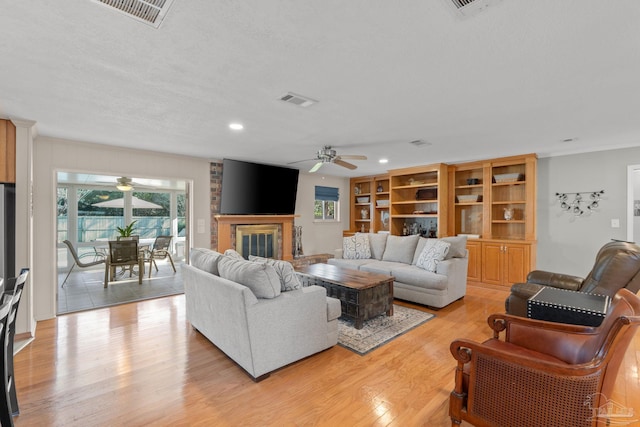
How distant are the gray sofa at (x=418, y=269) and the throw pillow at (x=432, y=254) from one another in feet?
0.14

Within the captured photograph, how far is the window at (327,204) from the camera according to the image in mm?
7469

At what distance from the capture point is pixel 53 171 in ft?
12.8

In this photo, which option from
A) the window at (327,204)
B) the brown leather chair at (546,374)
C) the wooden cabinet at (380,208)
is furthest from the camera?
the wooden cabinet at (380,208)

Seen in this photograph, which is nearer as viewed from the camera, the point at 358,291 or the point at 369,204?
the point at 358,291

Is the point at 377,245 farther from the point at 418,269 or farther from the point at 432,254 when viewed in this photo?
the point at 432,254

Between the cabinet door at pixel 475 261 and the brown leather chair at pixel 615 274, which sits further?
the cabinet door at pixel 475 261

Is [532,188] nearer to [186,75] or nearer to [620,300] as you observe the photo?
[620,300]

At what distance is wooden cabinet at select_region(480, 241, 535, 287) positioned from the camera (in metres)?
4.91

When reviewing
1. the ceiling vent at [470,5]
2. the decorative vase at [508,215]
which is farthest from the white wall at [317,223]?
the ceiling vent at [470,5]

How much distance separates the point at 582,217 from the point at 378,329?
3.96m

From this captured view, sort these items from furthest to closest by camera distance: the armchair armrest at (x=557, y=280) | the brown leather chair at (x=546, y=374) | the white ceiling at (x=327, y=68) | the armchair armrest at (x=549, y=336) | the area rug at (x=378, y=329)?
the armchair armrest at (x=557, y=280) → the area rug at (x=378, y=329) → the armchair armrest at (x=549, y=336) → the white ceiling at (x=327, y=68) → the brown leather chair at (x=546, y=374)

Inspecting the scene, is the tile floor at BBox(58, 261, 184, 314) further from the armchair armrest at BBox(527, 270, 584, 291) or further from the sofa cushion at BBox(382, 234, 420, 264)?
the armchair armrest at BBox(527, 270, 584, 291)

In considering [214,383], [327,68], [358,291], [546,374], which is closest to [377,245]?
[358,291]

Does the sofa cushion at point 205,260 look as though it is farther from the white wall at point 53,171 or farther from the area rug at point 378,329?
the white wall at point 53,171
